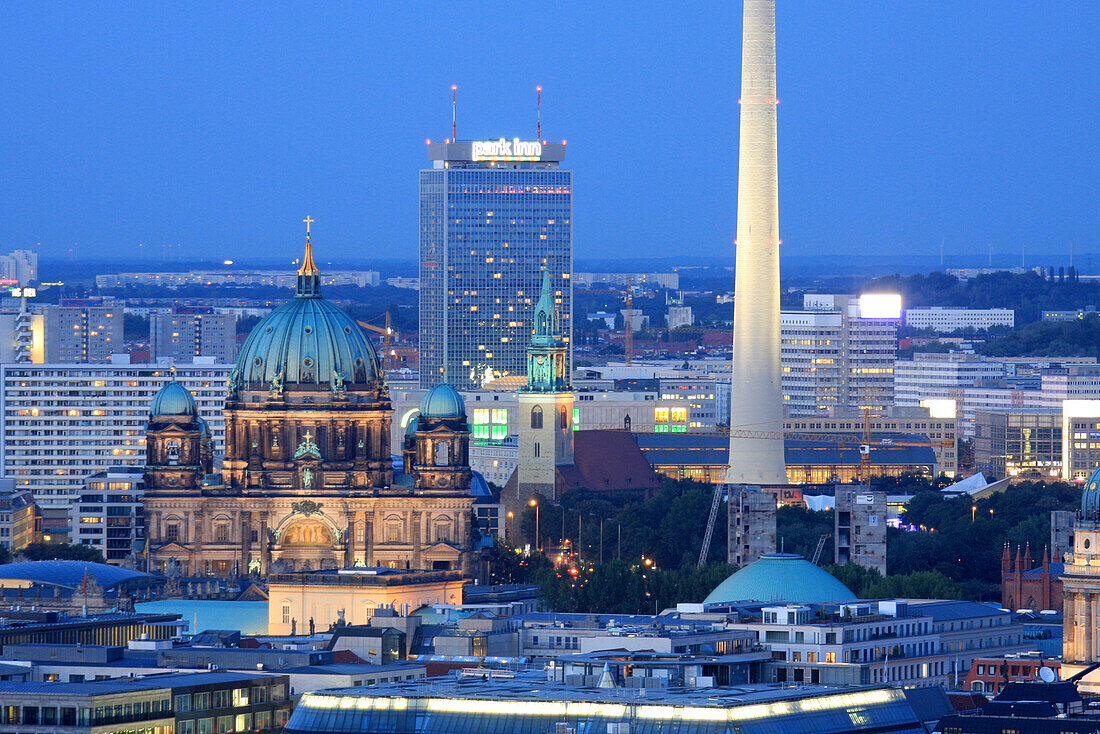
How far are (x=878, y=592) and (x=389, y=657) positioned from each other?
131 feet

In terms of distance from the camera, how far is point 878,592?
634ft

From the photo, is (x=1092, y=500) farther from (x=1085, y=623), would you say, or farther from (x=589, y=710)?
(x=589, y=710)

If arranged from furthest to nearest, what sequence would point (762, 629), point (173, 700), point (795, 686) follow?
1. point (762, 629)
2. point (173, 700)
3. point (795, 686)

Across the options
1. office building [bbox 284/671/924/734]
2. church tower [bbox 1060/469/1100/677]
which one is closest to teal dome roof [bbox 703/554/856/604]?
church tower [bbox 1060/469/1100/677]

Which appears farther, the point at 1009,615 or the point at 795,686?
the point at 1009,615

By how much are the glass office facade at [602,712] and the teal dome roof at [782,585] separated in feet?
182

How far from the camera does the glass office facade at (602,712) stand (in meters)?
109

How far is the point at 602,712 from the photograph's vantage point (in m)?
111

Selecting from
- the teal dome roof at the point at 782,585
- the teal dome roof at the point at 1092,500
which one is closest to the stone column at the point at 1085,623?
the teal dome roof at the point at 1092,500

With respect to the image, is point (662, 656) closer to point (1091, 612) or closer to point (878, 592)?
point (1091, 612)

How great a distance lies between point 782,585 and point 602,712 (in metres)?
65.8

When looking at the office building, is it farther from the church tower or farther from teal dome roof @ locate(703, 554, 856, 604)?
teal dome roof @ locate(703, 554, 856, 604)

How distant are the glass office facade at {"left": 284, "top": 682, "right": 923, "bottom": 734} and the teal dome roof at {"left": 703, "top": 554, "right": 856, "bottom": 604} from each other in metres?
55.6

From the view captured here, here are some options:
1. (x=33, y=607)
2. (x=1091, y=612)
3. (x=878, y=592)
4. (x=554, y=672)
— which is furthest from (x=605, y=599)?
(x=554, y=672)
